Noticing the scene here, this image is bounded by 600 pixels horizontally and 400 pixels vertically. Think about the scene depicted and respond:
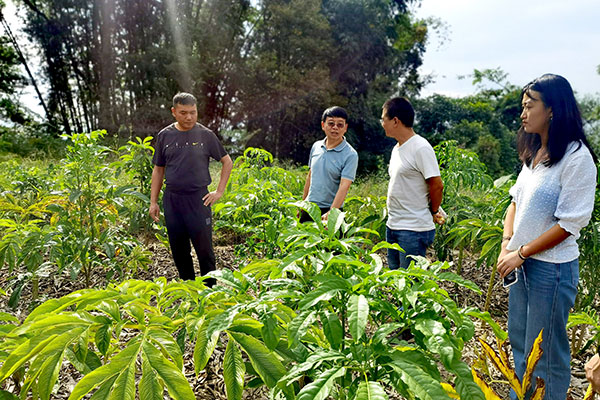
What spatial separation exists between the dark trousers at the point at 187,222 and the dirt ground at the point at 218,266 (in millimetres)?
677

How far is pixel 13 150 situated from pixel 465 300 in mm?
14914

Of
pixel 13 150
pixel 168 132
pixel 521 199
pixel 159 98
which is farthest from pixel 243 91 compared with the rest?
pixel 521 199

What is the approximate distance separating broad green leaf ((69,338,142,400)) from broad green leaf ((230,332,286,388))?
20 centimetres

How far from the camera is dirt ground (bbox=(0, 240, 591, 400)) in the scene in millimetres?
2021

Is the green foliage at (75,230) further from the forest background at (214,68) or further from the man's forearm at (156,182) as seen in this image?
the forest background at (214,68)

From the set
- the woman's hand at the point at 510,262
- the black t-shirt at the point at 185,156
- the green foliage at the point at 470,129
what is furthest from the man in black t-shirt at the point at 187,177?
the green foliage at the point at 470,129

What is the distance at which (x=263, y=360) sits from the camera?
0.83 metres

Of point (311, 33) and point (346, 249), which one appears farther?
point (311, 33)

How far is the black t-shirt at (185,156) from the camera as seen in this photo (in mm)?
2953

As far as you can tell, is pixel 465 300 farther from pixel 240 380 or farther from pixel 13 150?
pixel 13 150

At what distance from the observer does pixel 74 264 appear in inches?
93.0

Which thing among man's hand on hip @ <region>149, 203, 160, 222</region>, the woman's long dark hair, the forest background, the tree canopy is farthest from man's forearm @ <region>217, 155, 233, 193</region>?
the tree canopy

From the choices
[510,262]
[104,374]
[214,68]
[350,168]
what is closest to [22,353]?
[104,374]

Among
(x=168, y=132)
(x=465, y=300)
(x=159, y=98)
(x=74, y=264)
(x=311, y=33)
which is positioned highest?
(x=311, y=33)
